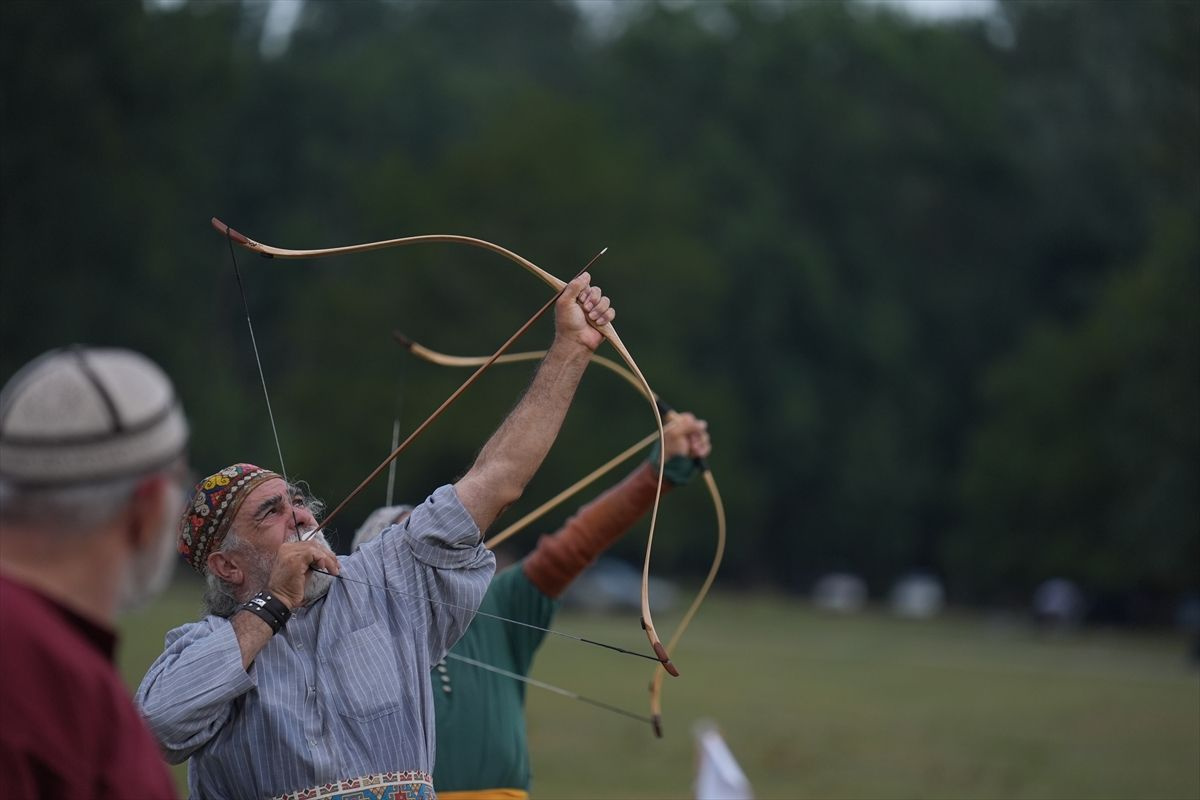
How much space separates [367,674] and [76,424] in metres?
1.18

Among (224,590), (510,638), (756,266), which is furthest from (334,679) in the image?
(756,266)

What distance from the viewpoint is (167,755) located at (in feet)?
9.46

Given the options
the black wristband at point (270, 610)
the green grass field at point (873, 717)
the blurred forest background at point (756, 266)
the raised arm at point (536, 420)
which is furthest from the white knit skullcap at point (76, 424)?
the blurred forest background at point (756, 266)

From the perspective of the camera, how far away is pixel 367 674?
2934 millimetres

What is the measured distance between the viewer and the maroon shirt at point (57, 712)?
183 cm

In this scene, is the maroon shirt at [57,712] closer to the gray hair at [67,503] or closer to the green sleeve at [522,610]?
the gray hair at [67,503]

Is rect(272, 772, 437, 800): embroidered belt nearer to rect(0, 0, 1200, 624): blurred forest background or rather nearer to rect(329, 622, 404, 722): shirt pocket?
rect(329, 622, 404, 722): shirt pocket

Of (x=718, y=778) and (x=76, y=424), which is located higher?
(x=76, y=424)

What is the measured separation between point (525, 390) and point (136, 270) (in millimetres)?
29628

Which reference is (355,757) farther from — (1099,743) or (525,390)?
(1099,743)

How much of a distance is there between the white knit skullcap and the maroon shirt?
149 millimetres

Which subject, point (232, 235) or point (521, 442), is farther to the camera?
point (232, 235)

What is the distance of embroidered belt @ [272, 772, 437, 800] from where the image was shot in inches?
113

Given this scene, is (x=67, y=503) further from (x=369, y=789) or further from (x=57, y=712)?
(x=369, y=789)
